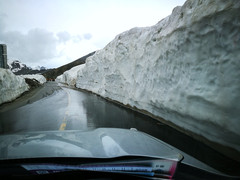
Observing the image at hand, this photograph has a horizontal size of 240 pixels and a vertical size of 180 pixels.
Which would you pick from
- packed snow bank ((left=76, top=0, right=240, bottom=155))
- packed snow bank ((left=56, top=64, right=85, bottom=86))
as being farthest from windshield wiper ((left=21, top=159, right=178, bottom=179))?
packed snow bank ((left=56, top=64, right=85, bottom=86))

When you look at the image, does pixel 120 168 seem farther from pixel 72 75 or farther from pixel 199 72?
pixel 72 75

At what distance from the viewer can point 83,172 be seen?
4.43 feet

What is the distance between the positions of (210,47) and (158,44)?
3437 millimetres

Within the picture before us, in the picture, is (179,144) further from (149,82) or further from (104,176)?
(149,82)

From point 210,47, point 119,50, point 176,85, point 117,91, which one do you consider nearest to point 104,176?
point 210,47

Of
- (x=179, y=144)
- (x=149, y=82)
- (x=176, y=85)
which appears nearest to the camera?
(x=179, y=144)

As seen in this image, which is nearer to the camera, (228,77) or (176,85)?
(228,77)

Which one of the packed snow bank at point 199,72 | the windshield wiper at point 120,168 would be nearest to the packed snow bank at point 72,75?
the packed snow bank at point 199,72

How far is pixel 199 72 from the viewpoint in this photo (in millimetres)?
4609

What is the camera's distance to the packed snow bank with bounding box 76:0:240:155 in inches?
138

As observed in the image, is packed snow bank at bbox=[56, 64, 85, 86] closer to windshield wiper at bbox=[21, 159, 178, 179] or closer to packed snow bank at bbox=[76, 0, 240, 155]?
packed snow bank at bbox=[76, 0, 240, 155]

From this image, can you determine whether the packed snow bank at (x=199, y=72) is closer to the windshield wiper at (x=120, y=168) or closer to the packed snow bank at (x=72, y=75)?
the windshield wiper at (x=120, y=168)

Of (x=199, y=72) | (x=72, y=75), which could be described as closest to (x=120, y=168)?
(x=199, y=72)

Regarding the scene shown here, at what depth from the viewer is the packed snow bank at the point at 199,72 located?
3.51 m
